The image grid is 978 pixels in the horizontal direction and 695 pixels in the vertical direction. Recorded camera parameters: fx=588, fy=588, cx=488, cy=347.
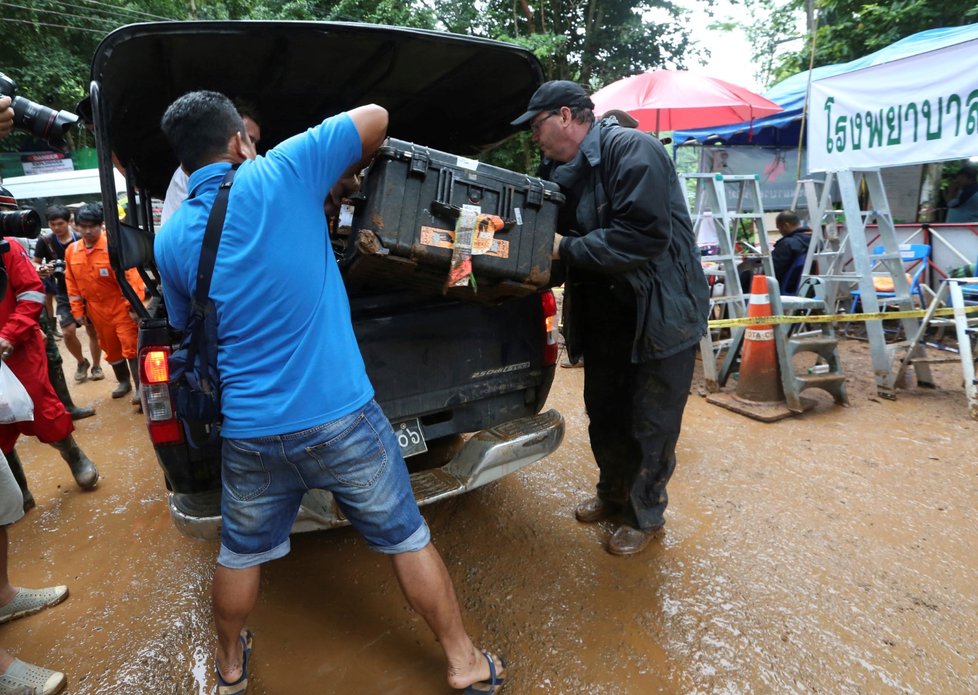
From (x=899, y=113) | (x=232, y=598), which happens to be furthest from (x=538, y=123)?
(x=899, y=113)

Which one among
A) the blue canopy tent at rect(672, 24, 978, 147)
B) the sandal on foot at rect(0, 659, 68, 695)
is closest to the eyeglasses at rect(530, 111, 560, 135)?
Answer: the sandal on foot at rect(0, 659, 68, 695)

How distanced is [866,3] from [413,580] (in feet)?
44.0

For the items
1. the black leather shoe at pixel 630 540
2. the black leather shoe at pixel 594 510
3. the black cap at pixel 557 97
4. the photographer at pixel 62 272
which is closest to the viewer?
the black cap at pixel 557 97

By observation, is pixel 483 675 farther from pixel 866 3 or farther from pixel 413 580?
pixel 866 3

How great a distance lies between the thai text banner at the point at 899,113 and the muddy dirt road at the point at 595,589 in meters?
2.41

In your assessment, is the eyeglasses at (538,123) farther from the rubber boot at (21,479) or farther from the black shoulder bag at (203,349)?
the rubber boot at (21,479)

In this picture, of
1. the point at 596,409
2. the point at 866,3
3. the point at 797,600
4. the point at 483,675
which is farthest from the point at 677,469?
the point at 866,3

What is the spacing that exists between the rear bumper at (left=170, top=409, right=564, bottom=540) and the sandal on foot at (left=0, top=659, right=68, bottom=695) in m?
0.67

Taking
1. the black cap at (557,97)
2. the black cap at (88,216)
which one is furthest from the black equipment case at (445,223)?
the black cap at (88,216)

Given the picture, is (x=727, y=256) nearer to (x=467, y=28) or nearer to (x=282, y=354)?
(x=282, y=354)

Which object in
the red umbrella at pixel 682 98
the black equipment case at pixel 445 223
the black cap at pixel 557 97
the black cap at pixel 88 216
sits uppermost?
the red umbrella at pixel 682 98

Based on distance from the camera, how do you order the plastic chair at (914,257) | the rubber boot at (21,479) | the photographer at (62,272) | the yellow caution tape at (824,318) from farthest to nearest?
the plastic chair at (914,257)
the photographer at (62,272)
the yellow caution tape at (824,318)
the rubber boot at (21,479)

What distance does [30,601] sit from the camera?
2.63 metres

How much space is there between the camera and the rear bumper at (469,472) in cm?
222
